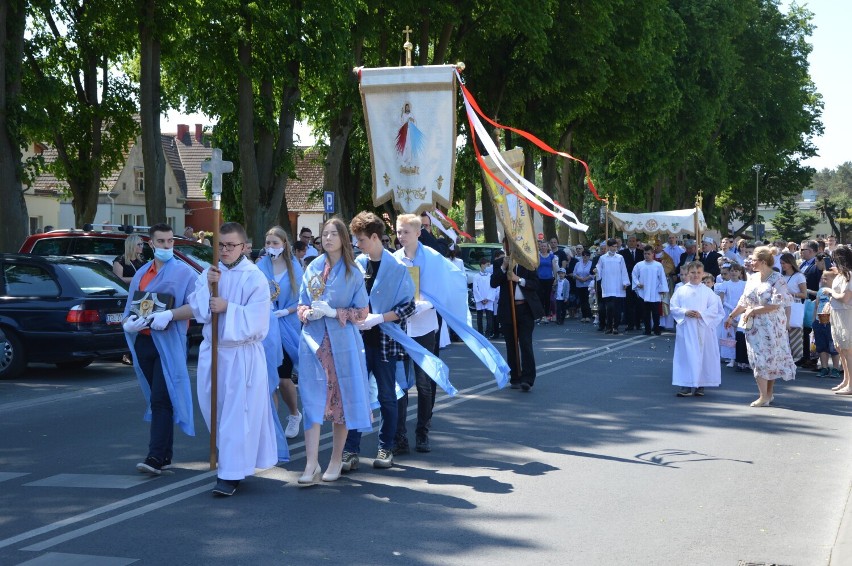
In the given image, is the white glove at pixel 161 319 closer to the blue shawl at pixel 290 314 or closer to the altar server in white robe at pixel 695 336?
the blue shawl at pixel 290 314

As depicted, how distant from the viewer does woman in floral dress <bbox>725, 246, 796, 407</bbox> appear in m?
12.3

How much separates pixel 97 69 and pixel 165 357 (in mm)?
23024

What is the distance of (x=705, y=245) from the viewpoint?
2498 centimetres

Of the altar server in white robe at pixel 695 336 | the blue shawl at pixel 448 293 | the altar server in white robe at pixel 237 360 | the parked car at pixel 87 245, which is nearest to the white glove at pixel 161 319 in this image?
the altar server in white robe at pixel 237 360

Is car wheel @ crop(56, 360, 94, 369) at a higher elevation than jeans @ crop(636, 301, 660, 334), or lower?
lower

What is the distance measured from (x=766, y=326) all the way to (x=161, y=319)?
275 inches

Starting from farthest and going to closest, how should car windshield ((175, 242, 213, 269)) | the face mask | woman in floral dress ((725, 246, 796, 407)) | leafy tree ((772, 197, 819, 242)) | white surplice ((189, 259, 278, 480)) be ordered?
leafy tree ((772, 197, 819, 242)), car windshield ((175, 242, 213, 269)), woman in floral dress ((725, 246, 796, 407)), the face mask, white surplice ((189, 259, 278, 480))

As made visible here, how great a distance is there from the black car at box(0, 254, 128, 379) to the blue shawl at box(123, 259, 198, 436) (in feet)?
20.7

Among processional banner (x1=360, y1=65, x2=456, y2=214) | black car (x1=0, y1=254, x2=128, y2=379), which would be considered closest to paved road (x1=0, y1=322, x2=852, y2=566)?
black car (x1=0, y1=254, x2=128, y2=379)

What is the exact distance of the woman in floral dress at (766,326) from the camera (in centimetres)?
1227

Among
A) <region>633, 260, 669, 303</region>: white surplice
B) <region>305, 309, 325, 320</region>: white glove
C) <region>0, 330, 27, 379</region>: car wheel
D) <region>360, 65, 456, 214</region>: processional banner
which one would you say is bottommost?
<region>0, 330, 27, 379</region>: car wheel

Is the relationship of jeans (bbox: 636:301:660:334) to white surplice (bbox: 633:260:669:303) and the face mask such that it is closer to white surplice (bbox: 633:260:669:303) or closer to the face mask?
white surplice (bbox: 633:260:669:303)

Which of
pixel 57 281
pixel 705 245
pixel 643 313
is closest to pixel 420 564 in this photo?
pixel 57 281

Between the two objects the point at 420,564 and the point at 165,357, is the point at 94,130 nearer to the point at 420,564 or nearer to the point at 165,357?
the point at 165,357
